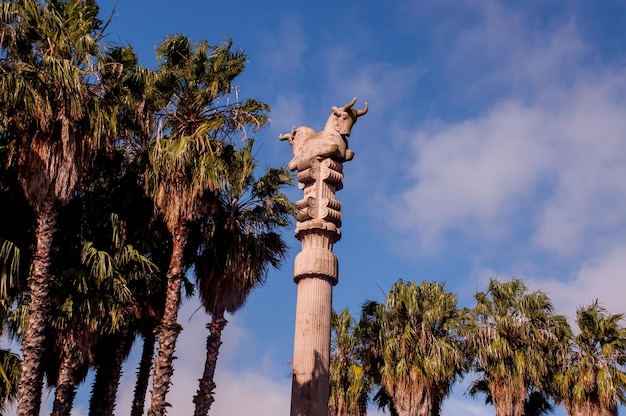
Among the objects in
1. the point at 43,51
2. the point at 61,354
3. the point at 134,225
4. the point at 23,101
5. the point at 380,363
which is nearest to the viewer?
the point at 23,101

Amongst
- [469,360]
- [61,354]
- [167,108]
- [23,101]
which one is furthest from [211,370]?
[469,360]

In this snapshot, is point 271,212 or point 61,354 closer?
point 61,354

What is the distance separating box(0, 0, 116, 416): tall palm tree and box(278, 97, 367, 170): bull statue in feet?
13.5

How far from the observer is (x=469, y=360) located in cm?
2273

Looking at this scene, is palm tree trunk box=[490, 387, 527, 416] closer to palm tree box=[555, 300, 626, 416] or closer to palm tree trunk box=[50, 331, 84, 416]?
palm tree box=[555, 300, 626, 416]

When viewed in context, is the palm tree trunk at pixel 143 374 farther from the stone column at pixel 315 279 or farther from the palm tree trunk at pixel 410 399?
the palm tree trunk at pixel 410 399

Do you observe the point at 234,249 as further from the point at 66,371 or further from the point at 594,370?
the point at 594,370

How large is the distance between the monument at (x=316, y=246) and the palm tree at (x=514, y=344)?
9762 millimetres

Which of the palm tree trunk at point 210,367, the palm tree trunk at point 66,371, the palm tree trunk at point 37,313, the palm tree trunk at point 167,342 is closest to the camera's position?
the palm tree trunk at point 37,313

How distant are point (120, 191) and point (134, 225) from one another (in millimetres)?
863

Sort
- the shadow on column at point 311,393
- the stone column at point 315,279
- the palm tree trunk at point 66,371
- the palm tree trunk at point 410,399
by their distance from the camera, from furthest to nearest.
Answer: the palm tree trunk at point 410,399
the palm tree trunk at point 66,371
the stone column at point 315,279
the shadow on column at point 311,393

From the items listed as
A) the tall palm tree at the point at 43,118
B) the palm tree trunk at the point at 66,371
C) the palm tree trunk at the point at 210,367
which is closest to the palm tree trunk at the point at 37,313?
the tall palm tree at the point at 43,118

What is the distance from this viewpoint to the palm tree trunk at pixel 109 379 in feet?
54.6

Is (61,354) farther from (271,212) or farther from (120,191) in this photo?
(271,212)
